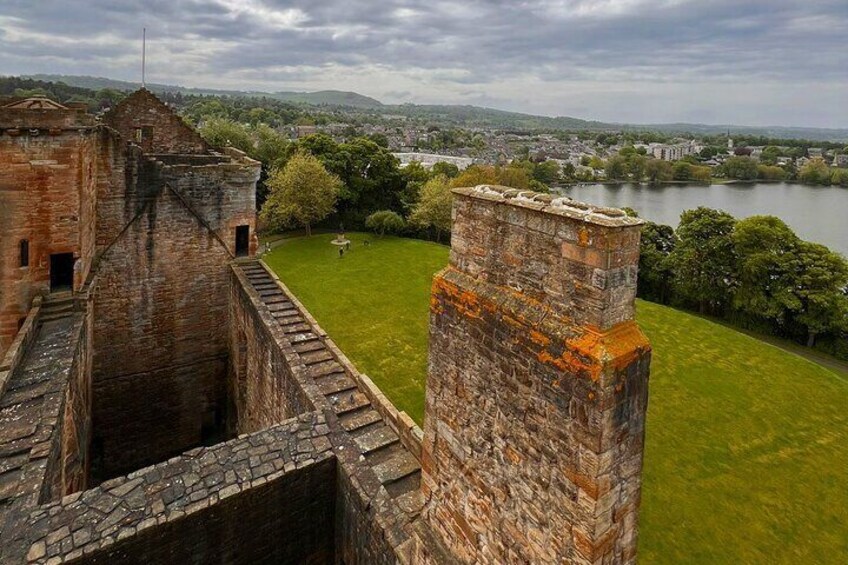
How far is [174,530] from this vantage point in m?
5.67

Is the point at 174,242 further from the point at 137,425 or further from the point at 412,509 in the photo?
the point at 412,509

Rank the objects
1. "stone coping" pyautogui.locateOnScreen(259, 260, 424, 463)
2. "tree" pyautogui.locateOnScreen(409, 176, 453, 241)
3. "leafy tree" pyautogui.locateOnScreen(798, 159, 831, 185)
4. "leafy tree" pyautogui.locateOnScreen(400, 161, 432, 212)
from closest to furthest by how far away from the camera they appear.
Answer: "stone coping" pyautogui.locateOnScreen(259, 260, 424, 463), "tree" pyautogui.locateOnScreen(409, 176, 453, 241), "leafy tree" pyautogui.locateOnScreen(400, 161, 432, 212), "leafy tree" pyautogui.locateOnScreen(798, 159, 831, 185)

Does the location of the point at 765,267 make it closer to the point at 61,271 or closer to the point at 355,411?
the point at 355,411

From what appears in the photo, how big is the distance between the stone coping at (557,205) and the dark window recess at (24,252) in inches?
331

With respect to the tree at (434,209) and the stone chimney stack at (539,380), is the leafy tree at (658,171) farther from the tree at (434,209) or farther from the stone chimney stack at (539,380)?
the stone chimney stack at (539,380)

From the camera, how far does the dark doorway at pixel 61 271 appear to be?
9297 mm

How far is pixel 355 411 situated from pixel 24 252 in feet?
21.1

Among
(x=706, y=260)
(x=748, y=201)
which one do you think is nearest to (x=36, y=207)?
(x=706, y=260)

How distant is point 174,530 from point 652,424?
13.7m

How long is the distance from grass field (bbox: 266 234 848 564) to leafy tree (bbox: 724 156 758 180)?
72616 mm

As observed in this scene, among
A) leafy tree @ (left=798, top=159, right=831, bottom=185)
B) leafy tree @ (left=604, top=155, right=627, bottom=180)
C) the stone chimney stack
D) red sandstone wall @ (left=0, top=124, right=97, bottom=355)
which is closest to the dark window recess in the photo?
red sandstone wall @ (left=0, top=124, right=97, bottom=355)

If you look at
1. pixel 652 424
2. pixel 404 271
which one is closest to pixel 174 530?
pixel 652 424

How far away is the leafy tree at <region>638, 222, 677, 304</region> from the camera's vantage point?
3095 centimetres

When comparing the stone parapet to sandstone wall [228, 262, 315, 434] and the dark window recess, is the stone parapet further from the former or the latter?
the dark window recess
